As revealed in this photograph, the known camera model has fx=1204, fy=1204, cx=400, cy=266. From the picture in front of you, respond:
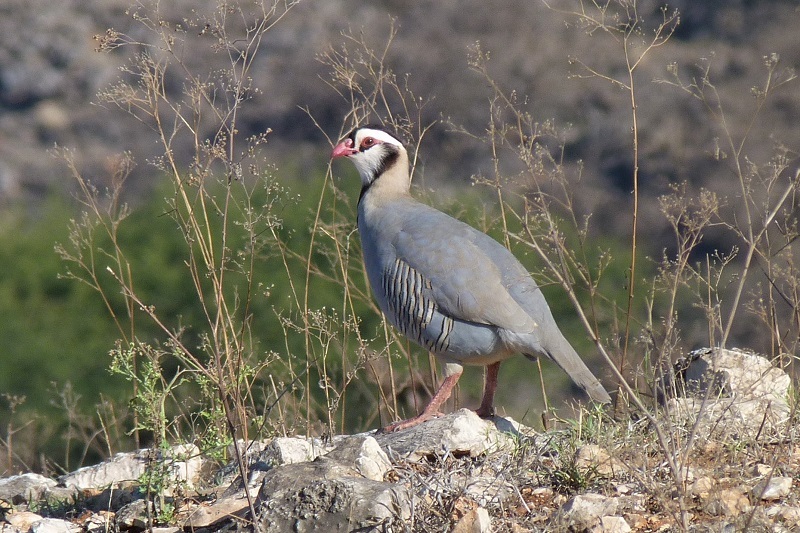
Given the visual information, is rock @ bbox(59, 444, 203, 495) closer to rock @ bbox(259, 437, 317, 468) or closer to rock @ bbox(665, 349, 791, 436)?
rock @ bbox(259, 437, 317, 468)

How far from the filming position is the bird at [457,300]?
5.66 meters

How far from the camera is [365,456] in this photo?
4.40 m

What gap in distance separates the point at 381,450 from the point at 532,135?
1.38 meters

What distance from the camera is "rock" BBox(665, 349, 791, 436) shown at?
14.9 ft

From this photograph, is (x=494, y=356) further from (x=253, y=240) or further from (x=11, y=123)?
(x=11, y=123)

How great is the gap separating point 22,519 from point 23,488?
0.46 meters

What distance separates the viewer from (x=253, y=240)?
14.7 feet

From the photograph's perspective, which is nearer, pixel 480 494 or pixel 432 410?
pixel 480 494

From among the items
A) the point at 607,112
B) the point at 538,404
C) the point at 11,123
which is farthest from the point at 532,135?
the point at 11,123

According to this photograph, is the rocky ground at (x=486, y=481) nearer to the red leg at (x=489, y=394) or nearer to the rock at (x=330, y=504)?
the rock at (x=330, y=504)

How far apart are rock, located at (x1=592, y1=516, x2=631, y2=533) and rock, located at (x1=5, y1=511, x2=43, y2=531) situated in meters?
2.15

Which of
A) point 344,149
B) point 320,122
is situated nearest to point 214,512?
point 344,149

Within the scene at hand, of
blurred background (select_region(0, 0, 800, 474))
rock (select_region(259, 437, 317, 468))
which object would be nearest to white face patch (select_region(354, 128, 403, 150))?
rock (select_region(259, 437, 317, 468))

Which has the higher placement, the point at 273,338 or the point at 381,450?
the point at 381,450
